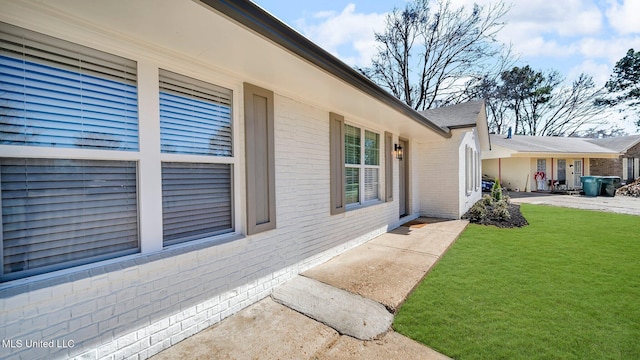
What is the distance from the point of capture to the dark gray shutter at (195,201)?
2.42 m

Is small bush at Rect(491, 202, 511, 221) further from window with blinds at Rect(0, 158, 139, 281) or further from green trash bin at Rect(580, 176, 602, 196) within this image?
green trash bin at Rect(580, 176, 602, 196)

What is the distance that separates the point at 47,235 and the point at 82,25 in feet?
5.01

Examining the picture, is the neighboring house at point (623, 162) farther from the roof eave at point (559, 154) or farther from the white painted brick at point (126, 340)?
the white painted brick at point (126, 340)

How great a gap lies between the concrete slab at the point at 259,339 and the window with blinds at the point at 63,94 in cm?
184

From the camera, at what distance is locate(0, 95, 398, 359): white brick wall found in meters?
1.68

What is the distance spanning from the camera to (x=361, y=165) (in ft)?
17.7

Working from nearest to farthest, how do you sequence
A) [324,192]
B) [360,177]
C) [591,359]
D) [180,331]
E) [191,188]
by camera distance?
[591,359], [180,331], [191,188], [324,192], [360,177]

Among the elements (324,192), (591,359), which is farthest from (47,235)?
(591,359)

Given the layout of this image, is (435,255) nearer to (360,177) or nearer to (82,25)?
(360,177)

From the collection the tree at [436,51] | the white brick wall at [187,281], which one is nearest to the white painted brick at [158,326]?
the white brick wall at [187,281]

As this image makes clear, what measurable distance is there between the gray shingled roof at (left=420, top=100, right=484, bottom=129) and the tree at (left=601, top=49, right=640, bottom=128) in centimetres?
2686

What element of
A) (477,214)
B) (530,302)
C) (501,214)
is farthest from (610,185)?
(530,302)

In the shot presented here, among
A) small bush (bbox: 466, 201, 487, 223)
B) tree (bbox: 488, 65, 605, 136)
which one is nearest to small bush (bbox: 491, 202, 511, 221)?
small bush (bbox: 466, 201, 487, 223)

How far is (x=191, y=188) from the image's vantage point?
2.59m
